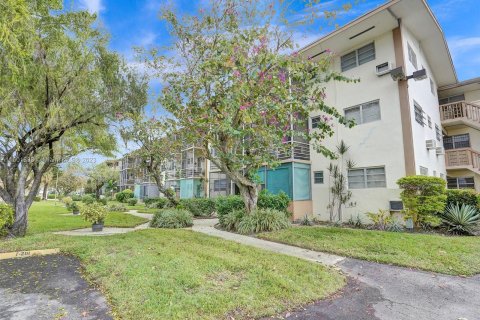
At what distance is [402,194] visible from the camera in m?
10.5

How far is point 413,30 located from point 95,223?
59.2 feet

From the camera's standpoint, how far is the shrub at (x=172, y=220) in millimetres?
11781

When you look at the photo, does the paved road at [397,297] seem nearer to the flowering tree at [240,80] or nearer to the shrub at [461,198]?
the flowering tree at [240,80]

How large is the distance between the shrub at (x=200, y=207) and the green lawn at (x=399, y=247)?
365 inches

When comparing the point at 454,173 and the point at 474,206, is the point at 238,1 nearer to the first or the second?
the point at 474,206

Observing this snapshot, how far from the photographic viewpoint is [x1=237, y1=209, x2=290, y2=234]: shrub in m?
9.77

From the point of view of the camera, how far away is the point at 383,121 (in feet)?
40.3

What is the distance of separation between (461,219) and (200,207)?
13.7 metres

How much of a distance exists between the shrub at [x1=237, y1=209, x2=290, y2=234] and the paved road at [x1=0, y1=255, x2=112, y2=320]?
5545 millimetres

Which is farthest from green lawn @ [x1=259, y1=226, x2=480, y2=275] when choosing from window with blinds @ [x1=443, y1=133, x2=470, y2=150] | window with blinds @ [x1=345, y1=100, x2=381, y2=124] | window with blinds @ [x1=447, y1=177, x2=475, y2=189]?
window with blinds @ [x1=443, y1=133, x2=470, y2=150]

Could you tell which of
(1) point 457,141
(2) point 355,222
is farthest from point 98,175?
(1) point 457,141

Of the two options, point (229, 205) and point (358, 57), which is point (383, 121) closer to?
point (358, 57)

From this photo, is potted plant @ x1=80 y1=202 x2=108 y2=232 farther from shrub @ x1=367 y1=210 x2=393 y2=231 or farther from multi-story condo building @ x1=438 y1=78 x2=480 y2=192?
multi-story condo building @ x1=438 y1=78 x2=480 y2=192

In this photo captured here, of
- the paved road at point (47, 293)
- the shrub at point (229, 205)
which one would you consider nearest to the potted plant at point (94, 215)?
the paved road at point (47, 293)
